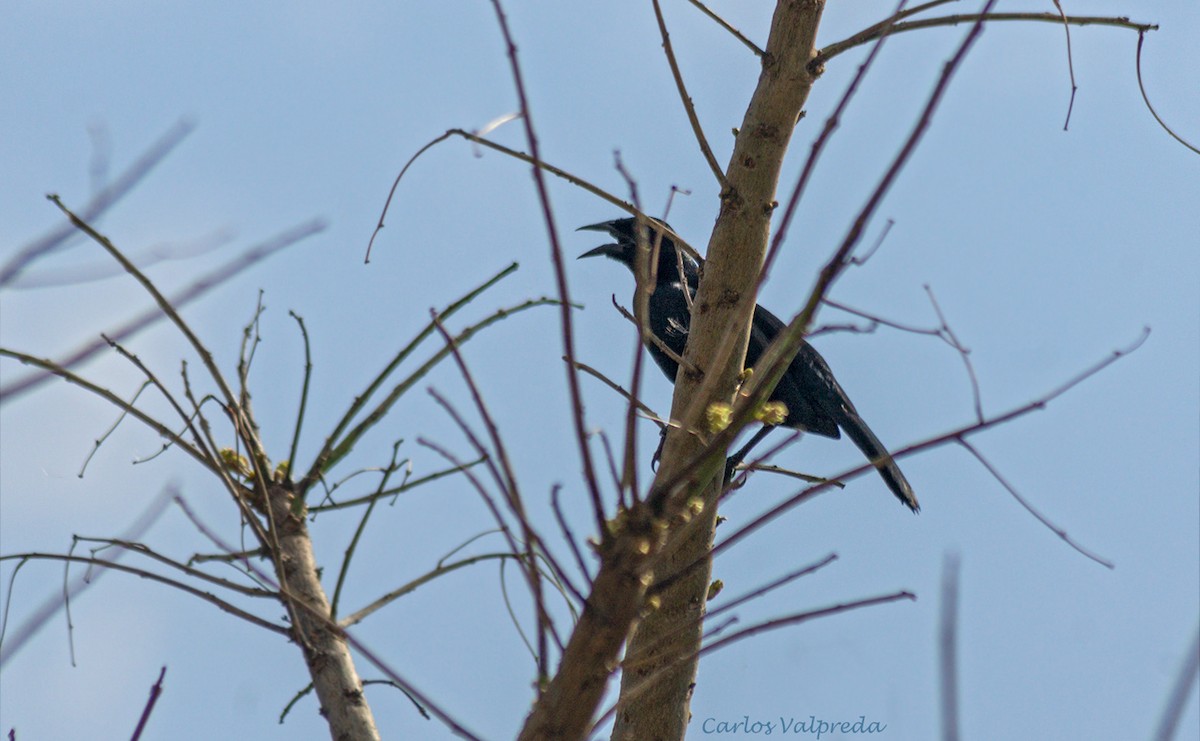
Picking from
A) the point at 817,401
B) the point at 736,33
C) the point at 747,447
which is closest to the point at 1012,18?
the point at 736,33

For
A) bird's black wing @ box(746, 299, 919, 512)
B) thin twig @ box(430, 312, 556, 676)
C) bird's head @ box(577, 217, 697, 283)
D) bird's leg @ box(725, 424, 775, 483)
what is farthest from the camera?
bird's head @ box(577, 217, 697, 283)

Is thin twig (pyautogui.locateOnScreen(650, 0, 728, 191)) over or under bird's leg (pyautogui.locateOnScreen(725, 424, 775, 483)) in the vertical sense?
under

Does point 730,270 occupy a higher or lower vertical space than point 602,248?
lower

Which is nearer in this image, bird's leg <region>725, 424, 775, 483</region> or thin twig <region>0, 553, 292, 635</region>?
thin twig <region>0, 553, 292, 635</region>

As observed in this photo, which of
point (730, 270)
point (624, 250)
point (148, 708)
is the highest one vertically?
point (624, 250)

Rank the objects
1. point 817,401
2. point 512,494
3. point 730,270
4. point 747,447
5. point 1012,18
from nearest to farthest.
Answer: point 512,494 → point 1012,18 → point 730,270 → point 747,447 → point 817,401

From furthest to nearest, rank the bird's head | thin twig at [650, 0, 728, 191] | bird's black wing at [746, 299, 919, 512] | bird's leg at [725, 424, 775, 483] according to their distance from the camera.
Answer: the bird's head < bird's black wing at [746, 299, 919, 512] < bird's leg at [725, 424, 775, 483] < thin twig at [650, 0, 728, 191]

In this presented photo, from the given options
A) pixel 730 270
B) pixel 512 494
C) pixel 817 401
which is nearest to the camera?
pixel 512 494

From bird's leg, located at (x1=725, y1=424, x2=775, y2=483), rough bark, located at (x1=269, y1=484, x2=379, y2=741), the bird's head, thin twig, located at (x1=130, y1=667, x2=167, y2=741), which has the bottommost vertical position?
thin twig, located at (x1=130, y1=667, x2=167, y2=741)

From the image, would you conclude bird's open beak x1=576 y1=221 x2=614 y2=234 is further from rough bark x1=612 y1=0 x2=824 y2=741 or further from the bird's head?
rough bark x1=612 y1=0 x2=824 y2=741

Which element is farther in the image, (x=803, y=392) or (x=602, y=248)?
(x=602, y=248)

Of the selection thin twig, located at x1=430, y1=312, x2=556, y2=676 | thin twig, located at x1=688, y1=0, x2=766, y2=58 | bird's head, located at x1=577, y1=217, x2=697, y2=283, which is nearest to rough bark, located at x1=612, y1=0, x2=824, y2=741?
thin twig, located at x1=688, y1=0, x2=766, y2=58

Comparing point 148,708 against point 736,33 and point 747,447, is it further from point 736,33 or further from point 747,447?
point 747,447

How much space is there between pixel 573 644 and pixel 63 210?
1.49 meters
